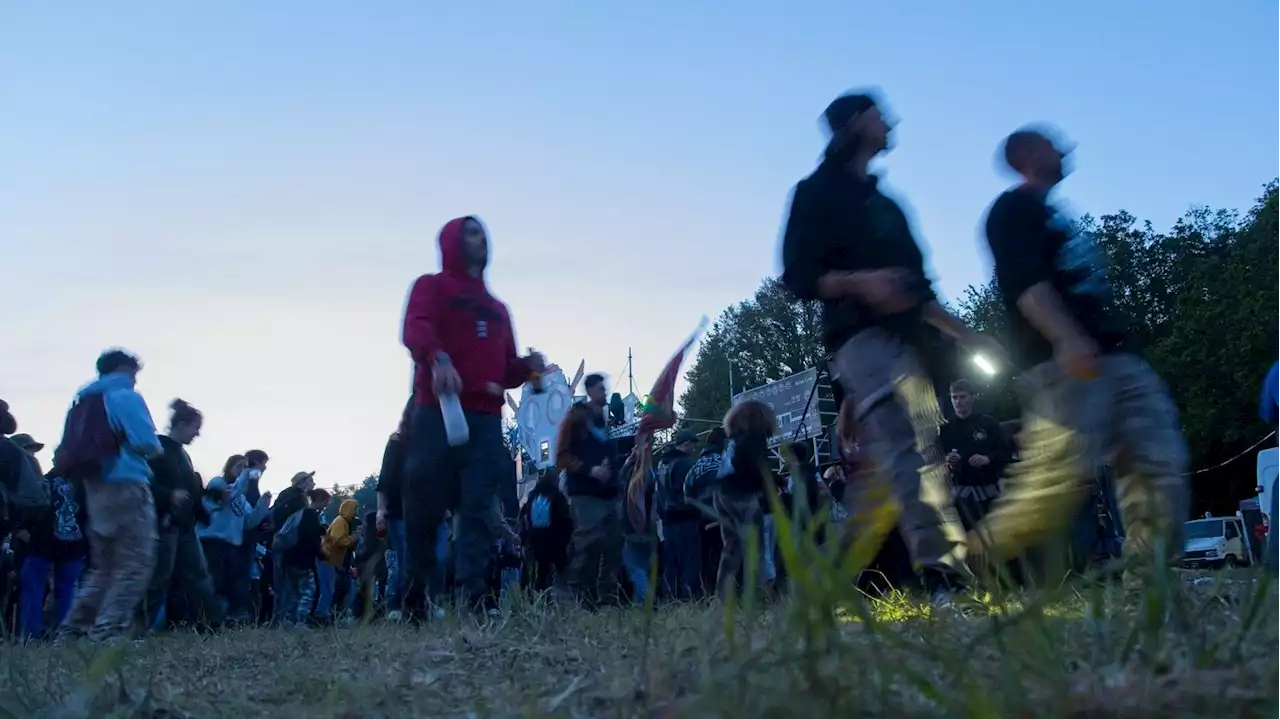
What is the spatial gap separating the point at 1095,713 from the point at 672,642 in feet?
3.42

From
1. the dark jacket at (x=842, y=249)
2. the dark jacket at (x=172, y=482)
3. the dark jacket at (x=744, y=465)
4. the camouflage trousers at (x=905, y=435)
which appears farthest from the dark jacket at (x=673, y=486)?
the camouflage trousers at (x=905, y=435)

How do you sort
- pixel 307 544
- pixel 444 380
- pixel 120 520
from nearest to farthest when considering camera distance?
pixel 444 380
pixel 120 520
pixel 307 544

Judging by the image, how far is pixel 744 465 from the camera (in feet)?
31.0

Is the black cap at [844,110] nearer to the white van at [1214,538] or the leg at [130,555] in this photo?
the leg at [130,555]

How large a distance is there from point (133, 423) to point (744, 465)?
4155mm

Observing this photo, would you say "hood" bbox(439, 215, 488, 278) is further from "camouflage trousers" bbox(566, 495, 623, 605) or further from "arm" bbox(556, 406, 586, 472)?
"camouflage trousers" bbox(566, 495, 623, 605)

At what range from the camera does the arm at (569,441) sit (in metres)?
9.08

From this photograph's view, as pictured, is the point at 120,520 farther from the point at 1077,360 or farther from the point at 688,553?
the point at 688,553

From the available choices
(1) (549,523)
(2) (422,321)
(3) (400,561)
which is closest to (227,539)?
(1) (549,523)

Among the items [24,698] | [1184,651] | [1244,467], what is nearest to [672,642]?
[1184,651]

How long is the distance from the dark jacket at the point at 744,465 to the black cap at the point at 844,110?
476cm

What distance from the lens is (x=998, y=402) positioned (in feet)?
166

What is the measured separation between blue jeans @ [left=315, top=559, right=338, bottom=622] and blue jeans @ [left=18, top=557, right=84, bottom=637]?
3755 millimetres

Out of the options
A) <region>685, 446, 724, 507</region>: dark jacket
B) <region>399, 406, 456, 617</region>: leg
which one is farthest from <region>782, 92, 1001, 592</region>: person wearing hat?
<region>685, 446, 724, 507</region>: dark jacket
